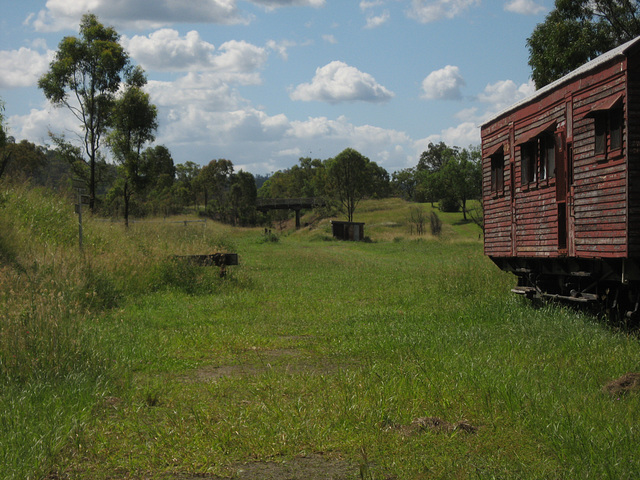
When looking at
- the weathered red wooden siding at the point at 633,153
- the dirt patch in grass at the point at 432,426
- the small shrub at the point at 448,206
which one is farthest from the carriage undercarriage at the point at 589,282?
the small shrub at the point at 448,206

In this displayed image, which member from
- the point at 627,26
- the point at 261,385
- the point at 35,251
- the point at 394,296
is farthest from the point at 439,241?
the point at 261,385

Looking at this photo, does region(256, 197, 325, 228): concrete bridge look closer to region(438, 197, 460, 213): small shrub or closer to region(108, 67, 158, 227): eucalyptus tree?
region(438, 197, 460, 213): small shrub

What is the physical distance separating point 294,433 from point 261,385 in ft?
5.16

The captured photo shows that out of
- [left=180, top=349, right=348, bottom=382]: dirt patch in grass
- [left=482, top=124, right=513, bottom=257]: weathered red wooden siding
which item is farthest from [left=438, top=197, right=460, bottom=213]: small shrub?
[left=180, top=349, right=348, bottom=382]: dirt patch in grass

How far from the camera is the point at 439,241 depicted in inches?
1918

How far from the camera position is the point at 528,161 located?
1213cm

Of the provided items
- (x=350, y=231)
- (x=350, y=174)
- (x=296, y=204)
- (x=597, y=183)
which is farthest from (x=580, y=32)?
(x=296, y=204)

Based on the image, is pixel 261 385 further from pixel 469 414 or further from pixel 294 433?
pixel 469 414

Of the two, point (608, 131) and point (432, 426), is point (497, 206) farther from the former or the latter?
point (432, 426)

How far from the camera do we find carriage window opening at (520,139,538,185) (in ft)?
39.2

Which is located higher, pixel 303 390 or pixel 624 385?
pixel 624 385

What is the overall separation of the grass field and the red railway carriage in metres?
0.95

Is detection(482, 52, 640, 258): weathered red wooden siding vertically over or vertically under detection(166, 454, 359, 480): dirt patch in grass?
over

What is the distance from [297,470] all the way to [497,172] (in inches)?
435
